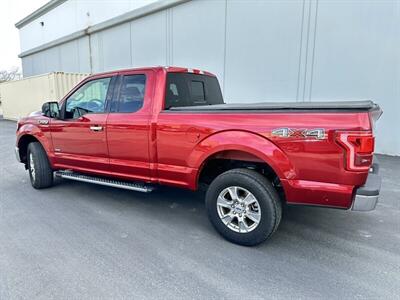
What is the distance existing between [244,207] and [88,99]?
2.96 metres

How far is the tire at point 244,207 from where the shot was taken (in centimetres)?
304

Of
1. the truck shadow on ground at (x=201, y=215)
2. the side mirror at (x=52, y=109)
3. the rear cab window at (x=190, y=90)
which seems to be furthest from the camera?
the side mirror at (x=52, y=109)

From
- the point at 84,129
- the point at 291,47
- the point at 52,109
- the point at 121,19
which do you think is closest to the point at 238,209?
the point at 84,129

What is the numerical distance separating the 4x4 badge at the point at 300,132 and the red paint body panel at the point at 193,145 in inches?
1.1

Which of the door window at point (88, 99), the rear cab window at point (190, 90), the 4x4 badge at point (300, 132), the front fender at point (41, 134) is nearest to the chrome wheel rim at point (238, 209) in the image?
the 4x4 badge at point (300, 132)

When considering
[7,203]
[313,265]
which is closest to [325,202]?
[313,265]

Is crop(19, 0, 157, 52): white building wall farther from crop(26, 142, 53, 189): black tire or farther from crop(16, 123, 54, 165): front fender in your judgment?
crop(26, 142, 53, 189): black tire

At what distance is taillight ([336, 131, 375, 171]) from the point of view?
2.55m

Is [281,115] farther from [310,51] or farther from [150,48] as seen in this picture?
[150,48]

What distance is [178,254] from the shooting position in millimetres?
3074

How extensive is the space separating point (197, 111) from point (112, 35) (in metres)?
13.7

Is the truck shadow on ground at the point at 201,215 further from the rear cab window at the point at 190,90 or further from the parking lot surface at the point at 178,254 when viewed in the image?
the rear cab window at the point at 190,90

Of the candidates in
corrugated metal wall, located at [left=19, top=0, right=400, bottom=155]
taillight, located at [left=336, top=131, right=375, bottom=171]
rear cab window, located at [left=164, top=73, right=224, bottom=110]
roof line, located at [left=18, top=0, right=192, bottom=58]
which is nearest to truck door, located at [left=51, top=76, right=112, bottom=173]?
rear cab window, located at [left=164, top=73, right=224, bottom=110]

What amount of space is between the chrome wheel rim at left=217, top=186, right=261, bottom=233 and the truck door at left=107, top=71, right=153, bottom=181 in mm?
1152
